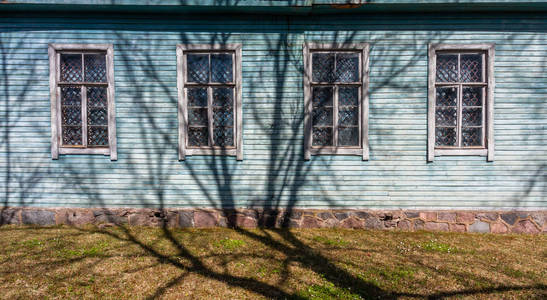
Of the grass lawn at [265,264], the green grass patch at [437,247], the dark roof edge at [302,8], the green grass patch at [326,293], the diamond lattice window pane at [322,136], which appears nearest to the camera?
the green grass patch at [326,293]

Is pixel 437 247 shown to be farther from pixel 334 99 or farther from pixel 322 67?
pixel 322 67

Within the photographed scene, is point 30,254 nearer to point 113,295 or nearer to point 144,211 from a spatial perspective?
point 144,211

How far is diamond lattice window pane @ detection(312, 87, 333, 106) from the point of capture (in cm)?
573

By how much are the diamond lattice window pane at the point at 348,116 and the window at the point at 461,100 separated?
1466 mm

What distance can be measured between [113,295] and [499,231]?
22.7 feet

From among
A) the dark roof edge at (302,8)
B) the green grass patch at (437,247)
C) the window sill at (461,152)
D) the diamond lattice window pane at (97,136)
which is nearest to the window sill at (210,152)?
the diamond lattice window pane at (97,136)

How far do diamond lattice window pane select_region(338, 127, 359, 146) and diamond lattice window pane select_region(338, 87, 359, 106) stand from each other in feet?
1.72

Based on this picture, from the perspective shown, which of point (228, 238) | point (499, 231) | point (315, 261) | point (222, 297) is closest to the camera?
point (222, 297)

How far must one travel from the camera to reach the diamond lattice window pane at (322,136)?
5.73 metres

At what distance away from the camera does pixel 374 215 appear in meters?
5.62

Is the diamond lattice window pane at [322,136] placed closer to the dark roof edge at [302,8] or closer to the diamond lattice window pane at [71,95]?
the dark roof edge at [302,8]

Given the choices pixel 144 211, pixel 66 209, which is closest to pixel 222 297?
pixel 144 211

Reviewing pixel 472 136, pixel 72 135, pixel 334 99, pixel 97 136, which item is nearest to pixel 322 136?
pixel 334 99

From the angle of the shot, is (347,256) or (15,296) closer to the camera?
(15,296)
